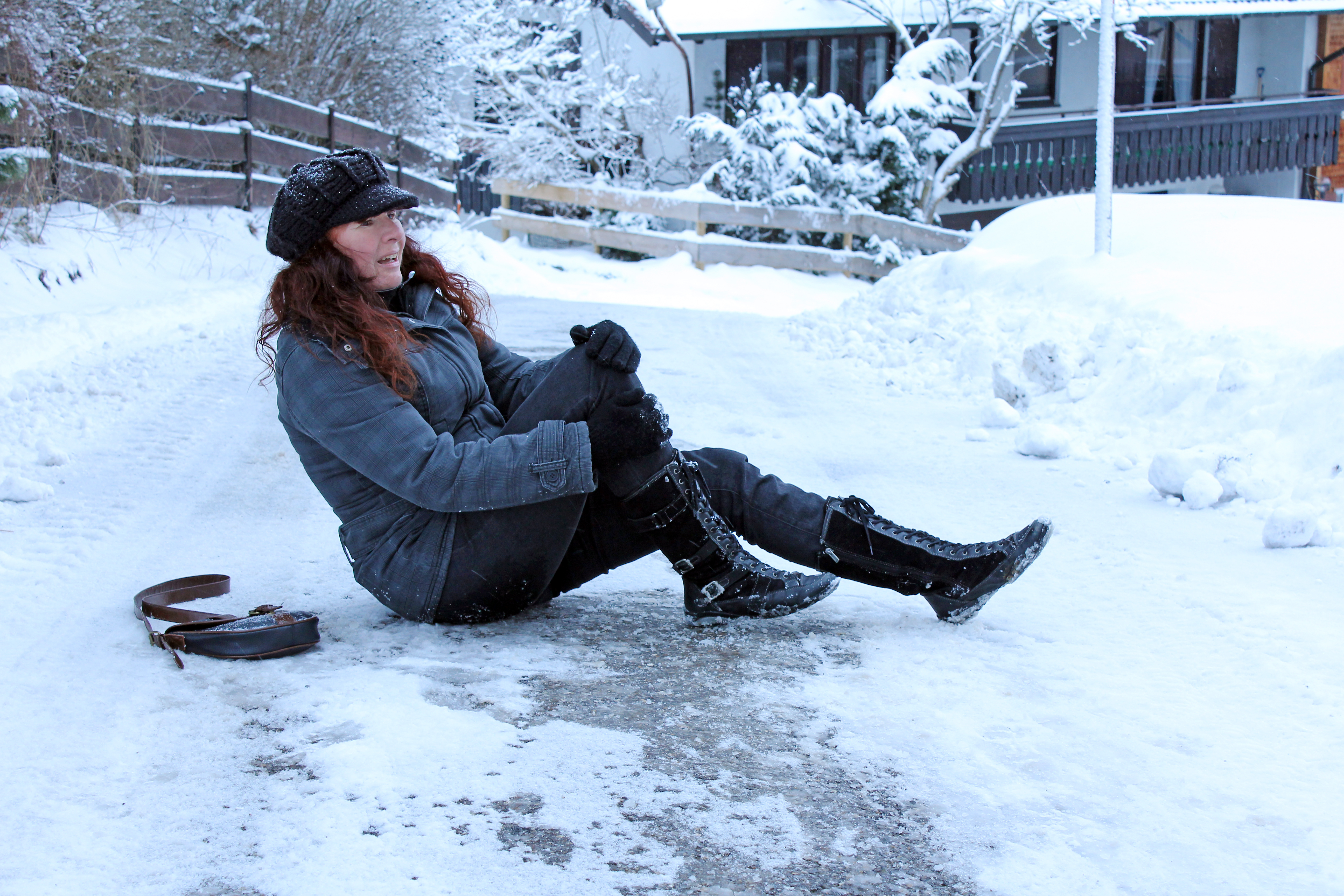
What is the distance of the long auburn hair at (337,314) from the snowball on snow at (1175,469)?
2.42m

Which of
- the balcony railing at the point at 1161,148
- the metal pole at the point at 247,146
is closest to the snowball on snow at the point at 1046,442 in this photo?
the metal pole at the point at 247,146

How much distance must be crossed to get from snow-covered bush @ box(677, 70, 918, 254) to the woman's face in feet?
38.3

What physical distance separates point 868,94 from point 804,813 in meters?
18.8

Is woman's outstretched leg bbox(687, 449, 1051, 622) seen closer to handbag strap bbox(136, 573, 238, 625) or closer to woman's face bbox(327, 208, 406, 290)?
woman's face bbox(327, 208, 406, 290)

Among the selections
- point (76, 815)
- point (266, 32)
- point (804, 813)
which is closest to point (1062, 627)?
point (804, 813)

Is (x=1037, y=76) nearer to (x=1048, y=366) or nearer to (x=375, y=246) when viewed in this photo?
(x=1048, y=366)

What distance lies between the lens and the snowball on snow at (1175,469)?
3.59m

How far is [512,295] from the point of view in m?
10.4

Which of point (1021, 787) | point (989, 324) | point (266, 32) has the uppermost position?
point (266, 32)

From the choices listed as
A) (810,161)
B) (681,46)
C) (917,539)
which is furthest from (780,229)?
(917,539)

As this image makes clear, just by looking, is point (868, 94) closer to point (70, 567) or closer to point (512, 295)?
point (512, 295)

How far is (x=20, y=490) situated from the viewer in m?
3.54

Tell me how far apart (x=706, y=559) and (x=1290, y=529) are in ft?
5.43

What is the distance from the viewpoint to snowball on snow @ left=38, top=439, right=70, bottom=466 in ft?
13.0
